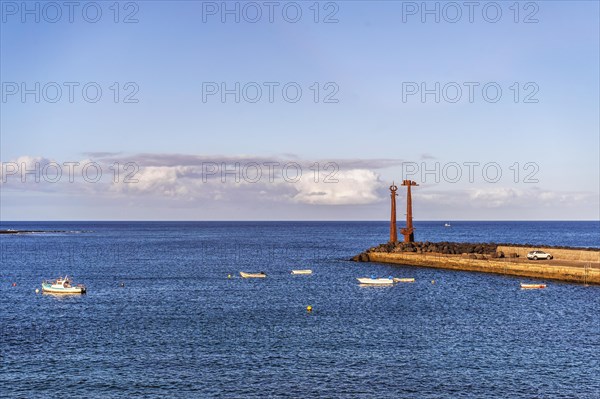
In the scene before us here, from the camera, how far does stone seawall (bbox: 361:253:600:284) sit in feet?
254

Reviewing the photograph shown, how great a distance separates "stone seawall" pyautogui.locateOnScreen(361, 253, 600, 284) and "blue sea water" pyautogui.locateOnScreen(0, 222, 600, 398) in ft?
7.30

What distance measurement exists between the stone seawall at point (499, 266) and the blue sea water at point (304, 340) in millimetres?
2225

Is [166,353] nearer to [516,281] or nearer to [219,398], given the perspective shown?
[219,398]

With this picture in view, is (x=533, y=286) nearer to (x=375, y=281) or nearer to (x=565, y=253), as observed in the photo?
(x=375, y=281)

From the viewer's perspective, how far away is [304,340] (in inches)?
1940

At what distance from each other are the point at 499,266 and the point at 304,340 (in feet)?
153

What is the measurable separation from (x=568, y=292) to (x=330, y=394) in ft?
141

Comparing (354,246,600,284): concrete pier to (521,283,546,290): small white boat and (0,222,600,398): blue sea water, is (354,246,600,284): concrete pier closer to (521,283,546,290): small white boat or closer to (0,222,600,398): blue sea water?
(0,222,600,398): blue sea water

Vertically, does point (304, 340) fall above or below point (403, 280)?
below

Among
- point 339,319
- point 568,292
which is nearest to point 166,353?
point 339,319

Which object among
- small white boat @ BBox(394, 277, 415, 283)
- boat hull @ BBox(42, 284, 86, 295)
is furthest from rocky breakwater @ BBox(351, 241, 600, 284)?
boat hull @ BBox(42, 284, 86, 295)

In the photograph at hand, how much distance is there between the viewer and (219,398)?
35688 millimetres

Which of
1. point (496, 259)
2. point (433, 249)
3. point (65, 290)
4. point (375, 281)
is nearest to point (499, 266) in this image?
point (496, 259)

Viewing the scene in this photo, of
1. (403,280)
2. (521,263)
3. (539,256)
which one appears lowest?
(403,280)
